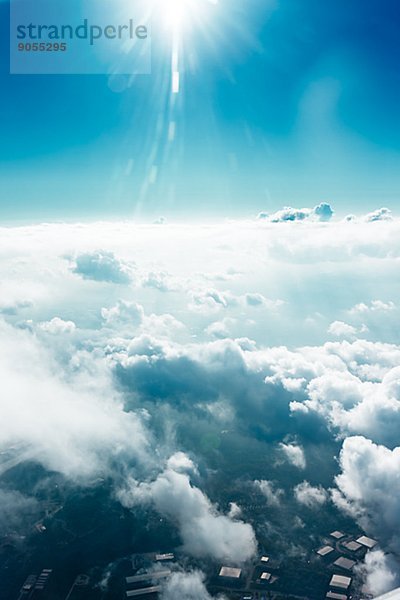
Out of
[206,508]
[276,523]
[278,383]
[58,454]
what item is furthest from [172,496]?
[278,383]

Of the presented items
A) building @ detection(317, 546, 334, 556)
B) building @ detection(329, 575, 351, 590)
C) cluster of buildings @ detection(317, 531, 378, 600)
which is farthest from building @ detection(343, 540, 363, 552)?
building @ detection(329, 575, 351, 590)

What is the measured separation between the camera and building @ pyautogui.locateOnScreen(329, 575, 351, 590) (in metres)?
66.9

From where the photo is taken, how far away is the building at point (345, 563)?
72625mm

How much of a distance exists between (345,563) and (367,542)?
1048cm

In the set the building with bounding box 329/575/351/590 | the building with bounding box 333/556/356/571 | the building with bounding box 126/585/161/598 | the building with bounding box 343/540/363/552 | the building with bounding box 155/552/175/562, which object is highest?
the building with bounding box 343/540/363/552

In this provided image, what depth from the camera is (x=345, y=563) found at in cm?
7375

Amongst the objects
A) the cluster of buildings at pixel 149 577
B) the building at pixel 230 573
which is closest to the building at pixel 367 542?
the building at pixel 230 573

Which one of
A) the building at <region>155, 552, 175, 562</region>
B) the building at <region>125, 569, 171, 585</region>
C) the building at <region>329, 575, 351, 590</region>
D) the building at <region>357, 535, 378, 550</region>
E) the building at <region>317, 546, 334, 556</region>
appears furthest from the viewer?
the building at <region>357, 535, 378, 550</region>

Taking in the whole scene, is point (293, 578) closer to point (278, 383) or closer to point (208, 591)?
point (208, 591)

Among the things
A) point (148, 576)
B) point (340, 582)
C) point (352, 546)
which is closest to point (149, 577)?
point (148, 576)

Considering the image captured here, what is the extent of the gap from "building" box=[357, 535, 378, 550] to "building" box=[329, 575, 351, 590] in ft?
45.0

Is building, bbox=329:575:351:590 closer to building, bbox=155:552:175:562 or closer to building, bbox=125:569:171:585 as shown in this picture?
building, bbox=125:569:171:585

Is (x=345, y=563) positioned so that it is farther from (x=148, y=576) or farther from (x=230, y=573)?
(x=148, y=576)

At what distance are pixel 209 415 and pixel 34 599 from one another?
104534mm
